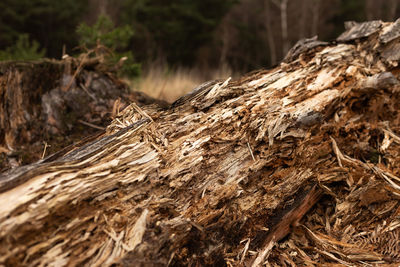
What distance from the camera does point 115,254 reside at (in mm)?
1296

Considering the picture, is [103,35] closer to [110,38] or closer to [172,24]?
[110,38]

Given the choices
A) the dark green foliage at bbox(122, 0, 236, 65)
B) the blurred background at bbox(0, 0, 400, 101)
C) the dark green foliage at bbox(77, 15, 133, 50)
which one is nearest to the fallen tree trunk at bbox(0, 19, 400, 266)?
the dark green foliage at bbox(77, 15, 133, 50)

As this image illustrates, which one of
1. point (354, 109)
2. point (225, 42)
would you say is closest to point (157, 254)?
point (354, 109)

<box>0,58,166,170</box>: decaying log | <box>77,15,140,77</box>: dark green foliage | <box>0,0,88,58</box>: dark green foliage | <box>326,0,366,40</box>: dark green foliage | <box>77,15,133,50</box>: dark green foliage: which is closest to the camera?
<box>0,58,166,170</box>: decaying log

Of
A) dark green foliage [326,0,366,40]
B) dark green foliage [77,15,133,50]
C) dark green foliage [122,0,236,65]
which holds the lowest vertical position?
dark green foliage [326,0,366,40]

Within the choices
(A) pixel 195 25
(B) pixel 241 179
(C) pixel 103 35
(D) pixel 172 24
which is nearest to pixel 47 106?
(B) pixel 241 179

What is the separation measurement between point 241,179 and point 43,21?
→ 655 inches

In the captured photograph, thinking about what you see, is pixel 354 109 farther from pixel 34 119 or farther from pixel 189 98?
pixel 34 119

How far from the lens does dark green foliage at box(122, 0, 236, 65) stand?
1395 centimetres

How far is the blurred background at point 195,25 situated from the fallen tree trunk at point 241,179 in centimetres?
926

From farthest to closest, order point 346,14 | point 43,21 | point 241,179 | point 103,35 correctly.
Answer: point 346,14 → point 43,21 → point 103,35 → point 241,179

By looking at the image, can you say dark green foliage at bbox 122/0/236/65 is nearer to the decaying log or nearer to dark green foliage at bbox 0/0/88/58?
dark green foliage at bbox 0/0/88/58

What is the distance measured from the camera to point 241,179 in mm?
1722

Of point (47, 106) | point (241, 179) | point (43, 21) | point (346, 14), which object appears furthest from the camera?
point (346, 14)
